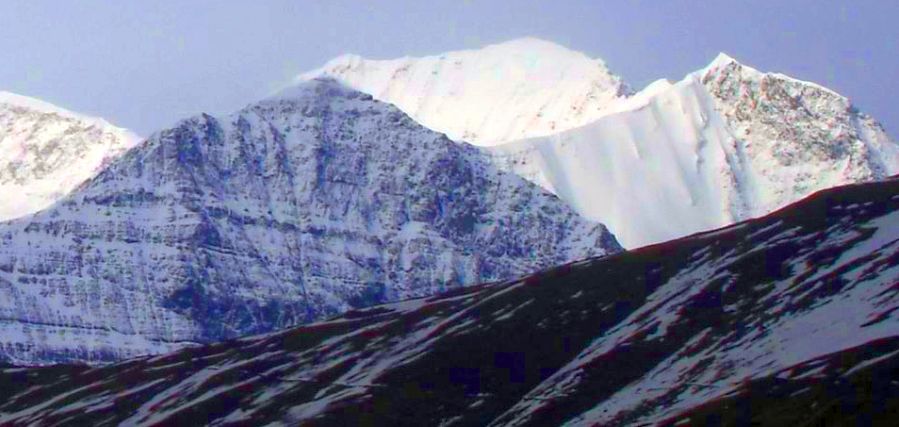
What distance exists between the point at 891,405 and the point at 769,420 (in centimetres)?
1303

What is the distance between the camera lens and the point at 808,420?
17950 centimetres

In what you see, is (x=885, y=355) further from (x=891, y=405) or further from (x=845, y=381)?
(x=891, y=405)

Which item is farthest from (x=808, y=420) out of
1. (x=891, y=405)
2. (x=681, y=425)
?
(x=681, y=425)

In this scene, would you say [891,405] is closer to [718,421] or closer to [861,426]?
[861,426]

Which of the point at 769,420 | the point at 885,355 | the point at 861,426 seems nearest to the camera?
the point at 861,426

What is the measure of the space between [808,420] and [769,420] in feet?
23.0

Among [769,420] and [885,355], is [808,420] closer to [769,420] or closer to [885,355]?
[769,420]

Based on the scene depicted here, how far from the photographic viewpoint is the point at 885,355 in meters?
198

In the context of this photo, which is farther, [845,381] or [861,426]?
[845,381]

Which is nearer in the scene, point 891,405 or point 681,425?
point 891,405

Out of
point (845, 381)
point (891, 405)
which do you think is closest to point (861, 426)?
point (891, 405)

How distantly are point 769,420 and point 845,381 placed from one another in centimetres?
976

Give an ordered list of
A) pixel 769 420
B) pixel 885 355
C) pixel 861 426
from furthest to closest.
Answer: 1. pixel 885 355
2. pixel 769 420
3. pixel 861 426

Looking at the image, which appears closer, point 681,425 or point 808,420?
point 808,420
